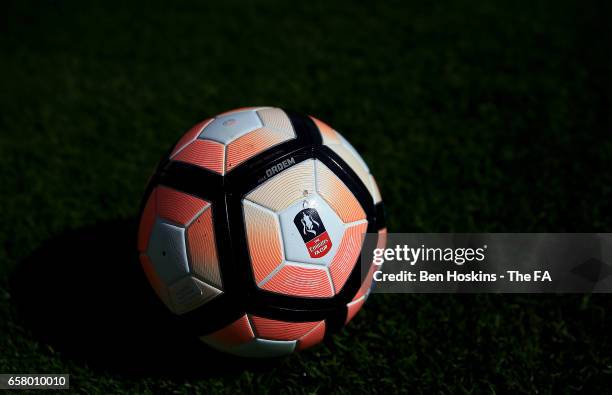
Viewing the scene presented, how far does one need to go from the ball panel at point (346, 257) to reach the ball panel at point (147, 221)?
0.96 metres

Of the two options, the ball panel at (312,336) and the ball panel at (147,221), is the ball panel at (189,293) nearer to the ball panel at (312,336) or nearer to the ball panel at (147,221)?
the ball panel at (147,221)

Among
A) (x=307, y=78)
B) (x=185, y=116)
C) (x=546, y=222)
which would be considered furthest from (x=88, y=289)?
(x=546, y=222)

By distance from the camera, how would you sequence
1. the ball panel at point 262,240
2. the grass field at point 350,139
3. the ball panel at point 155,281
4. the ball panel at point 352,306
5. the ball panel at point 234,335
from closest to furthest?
the ball panel at point 262,240 → the ball panel at point 234,335 → the ball panel at point 155,281 → the ball panel at point 352,306 → the grass field at point 350,139

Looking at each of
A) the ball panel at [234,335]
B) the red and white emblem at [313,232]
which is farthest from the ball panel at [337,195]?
the ball panel at [234,335]

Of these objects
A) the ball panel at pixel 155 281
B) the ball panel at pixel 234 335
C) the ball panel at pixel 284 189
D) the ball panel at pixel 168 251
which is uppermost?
the ball panel at pixel 284 189

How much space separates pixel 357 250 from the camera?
2.72m

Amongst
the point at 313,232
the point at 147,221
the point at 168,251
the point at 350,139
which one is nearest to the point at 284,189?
the point at 313,232

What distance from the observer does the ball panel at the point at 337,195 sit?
262 cm

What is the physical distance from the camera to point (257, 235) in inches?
97.6

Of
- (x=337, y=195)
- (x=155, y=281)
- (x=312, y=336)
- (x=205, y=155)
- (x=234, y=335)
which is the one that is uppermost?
(x=205, y=155)

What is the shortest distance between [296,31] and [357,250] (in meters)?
3.76

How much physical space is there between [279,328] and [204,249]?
554mm

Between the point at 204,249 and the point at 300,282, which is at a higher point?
the point at 204,249

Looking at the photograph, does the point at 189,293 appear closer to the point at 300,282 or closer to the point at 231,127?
the point at 300,282
